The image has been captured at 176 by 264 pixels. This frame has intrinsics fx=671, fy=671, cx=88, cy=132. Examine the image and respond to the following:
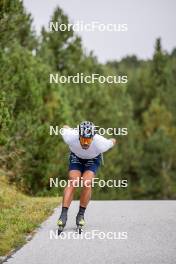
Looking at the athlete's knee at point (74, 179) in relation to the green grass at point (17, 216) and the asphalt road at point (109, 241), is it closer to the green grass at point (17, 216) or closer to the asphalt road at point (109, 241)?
the asphalt road at point (109, 241)

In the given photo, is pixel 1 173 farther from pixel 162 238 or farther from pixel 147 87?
pixel 147 87

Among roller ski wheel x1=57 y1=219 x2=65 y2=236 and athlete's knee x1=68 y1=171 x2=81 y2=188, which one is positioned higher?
athlete's knee x1=68 y1=171 x2=81 y2=188

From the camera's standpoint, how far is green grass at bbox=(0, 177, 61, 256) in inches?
341

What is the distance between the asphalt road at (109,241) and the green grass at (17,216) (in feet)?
0.55

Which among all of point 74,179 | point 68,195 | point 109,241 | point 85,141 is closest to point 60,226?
point 68,195

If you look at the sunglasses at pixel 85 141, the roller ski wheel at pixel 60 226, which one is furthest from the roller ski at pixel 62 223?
the sunglasses at pixel 85 141

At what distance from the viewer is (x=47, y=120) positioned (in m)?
26.5

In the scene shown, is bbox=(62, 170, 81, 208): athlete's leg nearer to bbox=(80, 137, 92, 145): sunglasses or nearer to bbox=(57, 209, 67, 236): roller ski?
bbox=(57, 209, 67, 236): roller ski

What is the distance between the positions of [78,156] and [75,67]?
122 feet

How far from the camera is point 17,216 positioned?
1080cm

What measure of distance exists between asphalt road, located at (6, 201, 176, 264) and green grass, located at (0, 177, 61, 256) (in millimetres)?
168

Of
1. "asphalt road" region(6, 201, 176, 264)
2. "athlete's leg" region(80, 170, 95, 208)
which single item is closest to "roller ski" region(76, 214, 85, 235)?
"asphalt road" region(6, 201, 176, 264)

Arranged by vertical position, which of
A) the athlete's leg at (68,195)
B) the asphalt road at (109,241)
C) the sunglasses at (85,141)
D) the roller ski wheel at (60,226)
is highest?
the sunglasses at (85,141)

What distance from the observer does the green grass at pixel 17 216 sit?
8.65 metres
